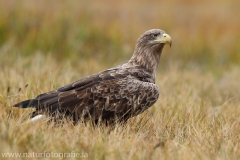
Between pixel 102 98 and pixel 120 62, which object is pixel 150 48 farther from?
pixel 120 62

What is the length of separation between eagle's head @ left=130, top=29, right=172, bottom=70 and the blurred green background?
3.25 m

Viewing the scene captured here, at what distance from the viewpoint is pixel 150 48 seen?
6629mm

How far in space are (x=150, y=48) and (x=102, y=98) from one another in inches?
48.6

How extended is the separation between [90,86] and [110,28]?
6542mm

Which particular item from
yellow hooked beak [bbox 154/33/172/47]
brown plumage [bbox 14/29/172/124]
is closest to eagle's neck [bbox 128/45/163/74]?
yellow hooked beak [bbox 154/33/172/47]

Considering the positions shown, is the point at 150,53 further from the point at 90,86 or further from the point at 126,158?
the point at 126,158

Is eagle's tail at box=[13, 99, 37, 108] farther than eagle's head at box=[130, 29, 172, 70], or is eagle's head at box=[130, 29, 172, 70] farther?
eagle's head at box=[130, 29, 172, 70]

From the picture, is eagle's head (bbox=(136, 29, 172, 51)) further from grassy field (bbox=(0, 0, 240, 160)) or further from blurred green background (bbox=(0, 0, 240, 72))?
blurred green background (bbox=(0, 0, 240, 72))

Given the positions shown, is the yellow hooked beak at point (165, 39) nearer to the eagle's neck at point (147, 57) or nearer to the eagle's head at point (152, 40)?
the eagle's head at point (152, 40)

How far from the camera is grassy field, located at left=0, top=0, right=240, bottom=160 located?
4.52 m

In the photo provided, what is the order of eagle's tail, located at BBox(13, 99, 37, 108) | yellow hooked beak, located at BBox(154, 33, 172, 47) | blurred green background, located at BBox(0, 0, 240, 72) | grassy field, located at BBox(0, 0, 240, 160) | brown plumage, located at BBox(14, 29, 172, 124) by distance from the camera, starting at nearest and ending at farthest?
grassy field, located at BBox(0, 0, 240, 160) → eagle's tail, located at BBox(13, 99, 37, 108) → brown plumage, located at BBox(14, 29, 172, 124) → yellow hooked beak, located at BBox(154, 33, 172, 47) → blurred green background, located at BBox(0, 0, 240, 72)

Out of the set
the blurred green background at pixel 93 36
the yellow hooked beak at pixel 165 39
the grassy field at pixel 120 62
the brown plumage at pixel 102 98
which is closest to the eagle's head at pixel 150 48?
the yellow hooked beak at pixel 165 39

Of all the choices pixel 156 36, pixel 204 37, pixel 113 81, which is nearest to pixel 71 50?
pixel 204 37

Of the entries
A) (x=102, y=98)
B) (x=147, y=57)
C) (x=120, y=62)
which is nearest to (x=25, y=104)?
(x=102, y=98)
